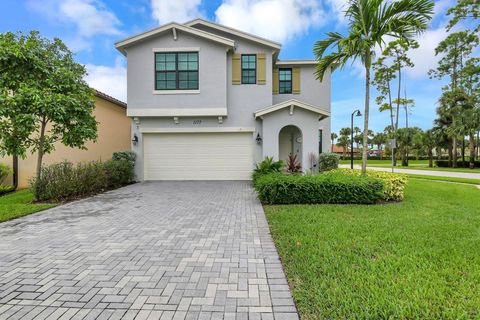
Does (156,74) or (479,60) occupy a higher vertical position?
(479,60)

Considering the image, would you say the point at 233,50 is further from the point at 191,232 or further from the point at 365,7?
the point at 191,232

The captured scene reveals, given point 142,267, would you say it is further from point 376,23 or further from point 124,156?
point 124,156

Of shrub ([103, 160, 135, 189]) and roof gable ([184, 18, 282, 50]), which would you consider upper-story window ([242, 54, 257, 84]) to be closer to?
roof gable ([184, 18, 282, 50])

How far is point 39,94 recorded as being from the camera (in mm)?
7777

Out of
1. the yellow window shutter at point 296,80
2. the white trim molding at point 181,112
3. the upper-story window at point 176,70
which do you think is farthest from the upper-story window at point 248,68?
the yellow window shutter at point 296,80

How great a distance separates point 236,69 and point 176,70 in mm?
2901

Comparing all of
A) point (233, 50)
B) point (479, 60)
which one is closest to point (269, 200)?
point (233, 50)

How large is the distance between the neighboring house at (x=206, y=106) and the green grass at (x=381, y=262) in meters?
6.83

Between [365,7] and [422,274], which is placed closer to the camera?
[422,274]

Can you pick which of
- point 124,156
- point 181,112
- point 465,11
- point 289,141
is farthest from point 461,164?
point 124,156

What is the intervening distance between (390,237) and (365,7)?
6.53m

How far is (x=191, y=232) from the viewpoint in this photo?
5.15 metres

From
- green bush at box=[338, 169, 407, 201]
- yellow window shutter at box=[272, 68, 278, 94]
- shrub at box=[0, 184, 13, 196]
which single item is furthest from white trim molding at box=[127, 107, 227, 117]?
green bush at box=[338, 169, 407, 201]

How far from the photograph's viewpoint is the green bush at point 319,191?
24.5 feet
